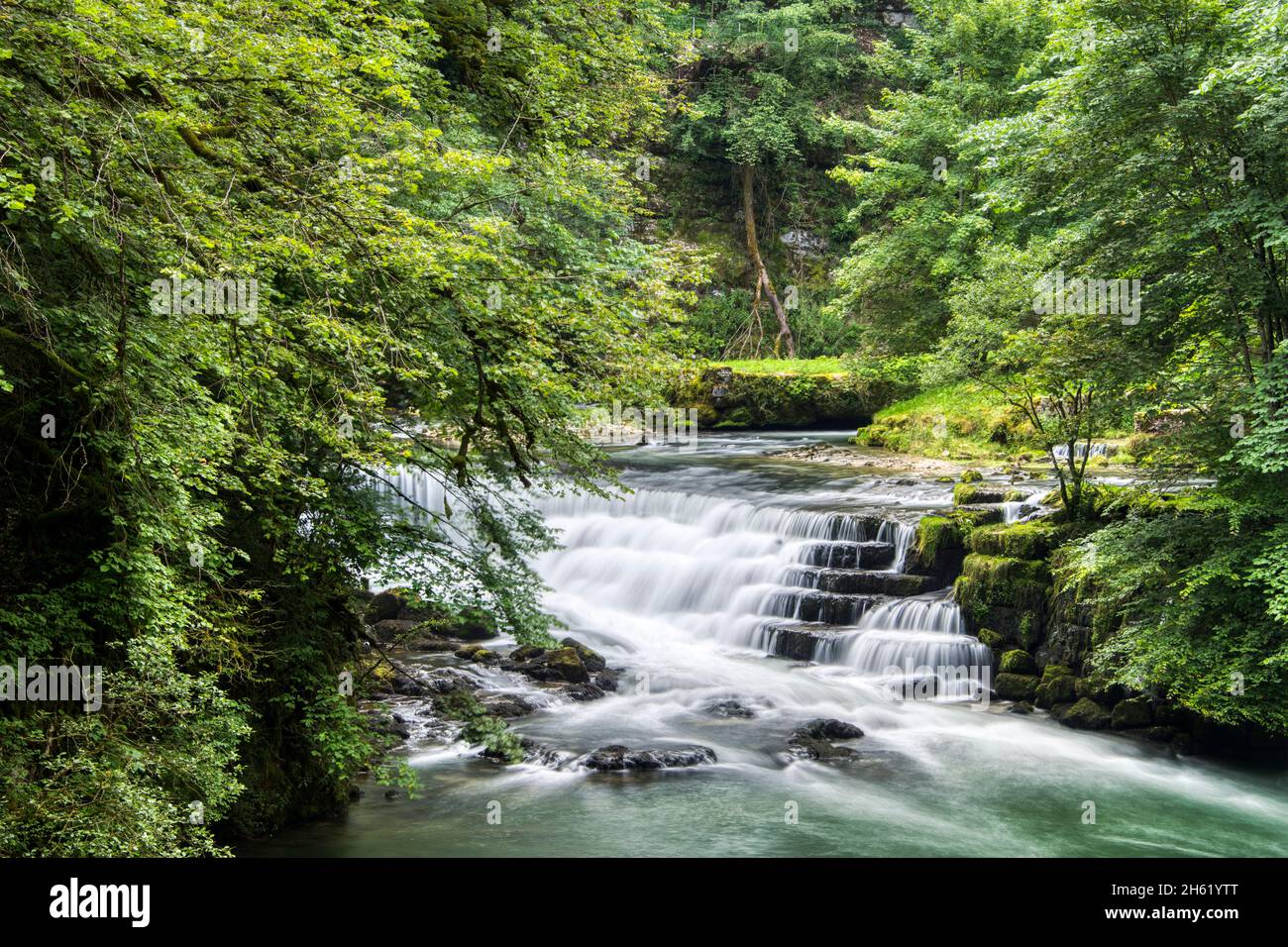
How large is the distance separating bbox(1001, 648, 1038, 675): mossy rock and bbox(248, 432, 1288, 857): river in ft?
1.69

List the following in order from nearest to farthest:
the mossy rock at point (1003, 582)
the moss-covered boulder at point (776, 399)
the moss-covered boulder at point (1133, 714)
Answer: the moss-covered boulder at point (1133, 714), the mossy rock at point (1003, 582), the moss-covered boulder at point (776, 399)

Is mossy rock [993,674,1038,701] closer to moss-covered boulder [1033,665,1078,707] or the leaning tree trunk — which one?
moss-covered boulder [1033,665,1078,707]

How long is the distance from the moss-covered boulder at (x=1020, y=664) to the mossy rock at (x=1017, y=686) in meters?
0.08

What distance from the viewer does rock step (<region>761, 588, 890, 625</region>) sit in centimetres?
1505

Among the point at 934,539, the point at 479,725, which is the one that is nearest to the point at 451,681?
the point at 479,725

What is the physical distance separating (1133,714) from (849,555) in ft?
16.7

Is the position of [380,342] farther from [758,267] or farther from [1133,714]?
[758,267]

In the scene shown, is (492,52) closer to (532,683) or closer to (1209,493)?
(532,683)

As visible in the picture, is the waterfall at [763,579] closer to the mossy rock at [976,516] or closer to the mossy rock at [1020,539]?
the mossy rock at [976,516]

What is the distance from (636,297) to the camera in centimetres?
897

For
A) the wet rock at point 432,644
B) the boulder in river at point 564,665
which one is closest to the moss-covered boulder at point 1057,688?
the boulder in river at point 564,665

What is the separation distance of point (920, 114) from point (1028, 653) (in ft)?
63.9

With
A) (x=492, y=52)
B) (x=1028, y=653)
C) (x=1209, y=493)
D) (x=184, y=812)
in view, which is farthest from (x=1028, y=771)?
(x=492, y=52)

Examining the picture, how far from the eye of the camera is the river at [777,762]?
9.12 meters
